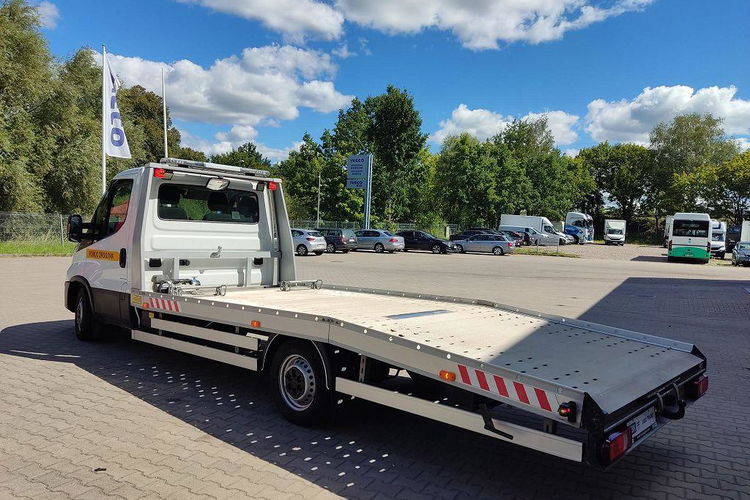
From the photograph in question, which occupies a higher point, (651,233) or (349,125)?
(349,125)

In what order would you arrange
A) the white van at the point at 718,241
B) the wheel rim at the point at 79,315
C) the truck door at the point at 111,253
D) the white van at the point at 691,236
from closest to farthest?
the truck door at the point at 111,253
the wheel rim at the point at 79,315
the white van at the point at 691,236
the white van at the point at 718,241

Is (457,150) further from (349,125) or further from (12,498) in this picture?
(12,498)

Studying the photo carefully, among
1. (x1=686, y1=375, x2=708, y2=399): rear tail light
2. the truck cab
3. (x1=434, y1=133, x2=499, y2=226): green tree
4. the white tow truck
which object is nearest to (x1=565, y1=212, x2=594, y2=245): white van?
(x1=434, y1=133, x2=499, y2=226): green tree

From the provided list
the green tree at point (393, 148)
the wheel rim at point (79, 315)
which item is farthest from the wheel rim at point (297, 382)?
the green tree at point (393, 148)

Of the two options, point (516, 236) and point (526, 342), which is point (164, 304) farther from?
point (516, 236)

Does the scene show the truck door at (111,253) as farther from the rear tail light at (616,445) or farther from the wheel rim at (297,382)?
the rear tail light at (616,445)

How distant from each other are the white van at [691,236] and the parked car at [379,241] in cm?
1657

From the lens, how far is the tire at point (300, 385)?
4.21m

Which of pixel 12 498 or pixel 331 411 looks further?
pixel 331 411

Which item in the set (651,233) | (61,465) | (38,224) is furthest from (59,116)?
(651,233)

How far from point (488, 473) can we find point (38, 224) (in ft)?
93.4

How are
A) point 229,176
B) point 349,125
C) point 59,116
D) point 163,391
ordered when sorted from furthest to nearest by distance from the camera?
point 349,125 → point 59,116 → point 229,176 → point 163,391

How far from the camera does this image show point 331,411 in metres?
4.30

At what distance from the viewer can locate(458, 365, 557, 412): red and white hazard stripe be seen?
287 cm
